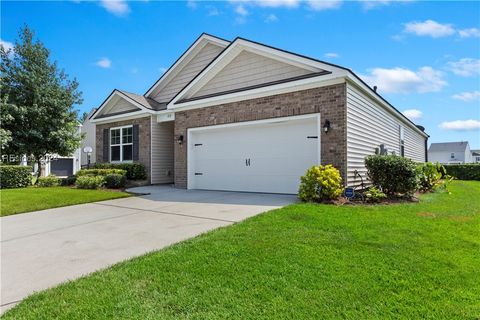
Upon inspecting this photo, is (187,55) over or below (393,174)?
over

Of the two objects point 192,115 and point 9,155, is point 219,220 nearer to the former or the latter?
point 192,115

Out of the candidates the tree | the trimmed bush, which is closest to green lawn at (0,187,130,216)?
the tree

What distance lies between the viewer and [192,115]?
457 inches

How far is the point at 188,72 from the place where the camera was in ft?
48.4

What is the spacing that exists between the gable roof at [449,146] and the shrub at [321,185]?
55122 mm

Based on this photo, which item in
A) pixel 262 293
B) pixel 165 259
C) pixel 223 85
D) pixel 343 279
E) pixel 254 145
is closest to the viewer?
pixel 262 293

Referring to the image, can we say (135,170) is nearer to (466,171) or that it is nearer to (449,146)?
(466,171)

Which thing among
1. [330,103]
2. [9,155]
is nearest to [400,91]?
[330,103]

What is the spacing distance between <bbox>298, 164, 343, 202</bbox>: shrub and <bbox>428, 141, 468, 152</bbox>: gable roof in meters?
55.1

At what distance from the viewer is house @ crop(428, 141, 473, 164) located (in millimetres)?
49969

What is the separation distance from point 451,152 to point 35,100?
5911cm

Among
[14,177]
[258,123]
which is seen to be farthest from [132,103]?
[258,123]

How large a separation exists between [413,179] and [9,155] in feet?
61.7

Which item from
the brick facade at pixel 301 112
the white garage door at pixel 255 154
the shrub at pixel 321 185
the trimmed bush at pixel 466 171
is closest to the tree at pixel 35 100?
the brick facade at pixel 301 112
